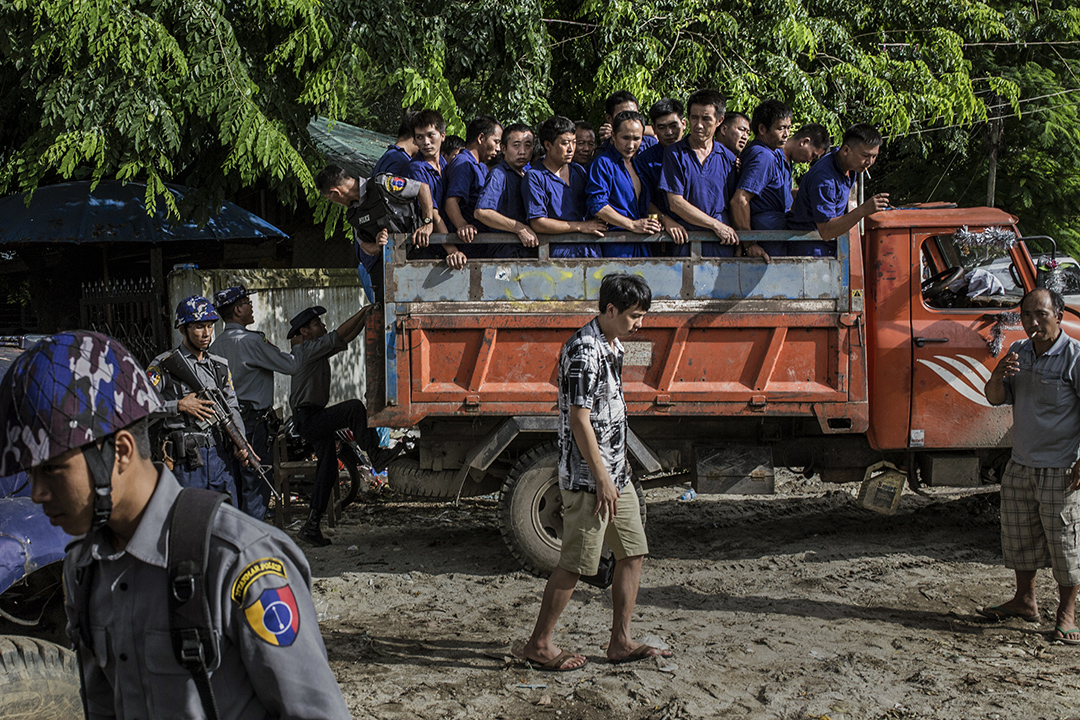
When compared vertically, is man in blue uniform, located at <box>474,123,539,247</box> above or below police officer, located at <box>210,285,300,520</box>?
above

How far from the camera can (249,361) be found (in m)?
5.98

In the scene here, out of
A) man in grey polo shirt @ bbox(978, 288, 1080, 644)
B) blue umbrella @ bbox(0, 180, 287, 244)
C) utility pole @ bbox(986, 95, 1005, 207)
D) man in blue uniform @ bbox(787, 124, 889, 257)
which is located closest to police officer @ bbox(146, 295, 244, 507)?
man in blue uniform @ bbox(787, 124, 889, 257)

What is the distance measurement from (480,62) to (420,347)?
453 centimetres

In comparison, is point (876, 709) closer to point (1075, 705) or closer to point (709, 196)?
point (1075, 705)

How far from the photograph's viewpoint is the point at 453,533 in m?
6.50

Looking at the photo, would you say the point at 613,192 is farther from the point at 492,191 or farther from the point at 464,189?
the point at 464,189

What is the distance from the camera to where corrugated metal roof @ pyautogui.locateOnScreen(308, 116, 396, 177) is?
9.55 m

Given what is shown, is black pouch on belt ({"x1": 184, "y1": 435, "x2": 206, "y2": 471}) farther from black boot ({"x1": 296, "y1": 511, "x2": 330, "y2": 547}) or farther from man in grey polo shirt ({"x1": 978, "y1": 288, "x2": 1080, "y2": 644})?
man in grey polo shirt ({"x1": 978, "y1": 288, "x2": 1080, "y2": 644})

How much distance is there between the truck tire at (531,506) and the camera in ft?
17.5

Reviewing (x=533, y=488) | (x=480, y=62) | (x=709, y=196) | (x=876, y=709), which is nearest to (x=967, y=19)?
(x=480, y=62)

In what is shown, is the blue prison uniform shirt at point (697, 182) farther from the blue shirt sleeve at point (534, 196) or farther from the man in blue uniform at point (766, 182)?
the blue shirt sleeve at point (534, 196)

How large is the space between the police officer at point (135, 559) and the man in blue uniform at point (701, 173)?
4.22m

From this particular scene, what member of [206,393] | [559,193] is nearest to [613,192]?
[559,193]

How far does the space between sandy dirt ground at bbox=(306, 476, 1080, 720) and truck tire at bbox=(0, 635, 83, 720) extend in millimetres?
1173
